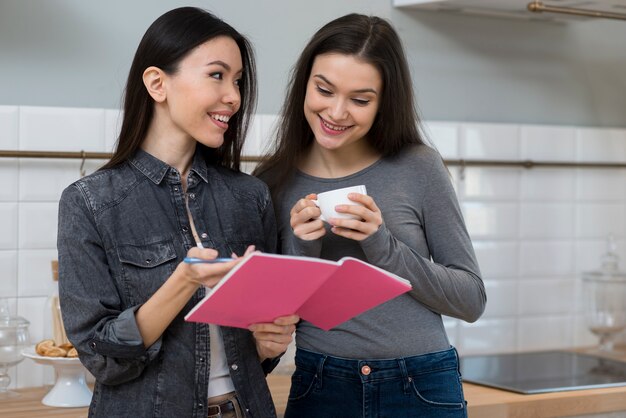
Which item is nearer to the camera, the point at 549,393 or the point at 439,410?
the point at 439,410

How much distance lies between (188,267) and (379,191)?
0.47 m

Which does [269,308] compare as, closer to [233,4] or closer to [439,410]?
[439,410]

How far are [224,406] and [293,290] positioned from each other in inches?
10.3

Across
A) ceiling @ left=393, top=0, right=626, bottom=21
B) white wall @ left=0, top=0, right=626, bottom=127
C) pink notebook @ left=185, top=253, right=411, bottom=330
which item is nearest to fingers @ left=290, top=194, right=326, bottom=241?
pink notebook @ left=185, top=253, right=411, bottom=330

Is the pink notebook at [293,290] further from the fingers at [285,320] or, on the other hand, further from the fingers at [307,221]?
the fingers at [307,221]

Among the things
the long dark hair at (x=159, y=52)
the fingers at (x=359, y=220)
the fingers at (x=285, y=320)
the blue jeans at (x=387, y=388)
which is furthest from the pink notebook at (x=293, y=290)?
the long dark hair at (x=159, y=52)

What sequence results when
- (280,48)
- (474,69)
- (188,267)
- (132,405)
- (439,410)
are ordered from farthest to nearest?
(474,69)
(280,48)
(439,410)
(132,405)
(188,267)

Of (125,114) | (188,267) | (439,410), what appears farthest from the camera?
(439,410)

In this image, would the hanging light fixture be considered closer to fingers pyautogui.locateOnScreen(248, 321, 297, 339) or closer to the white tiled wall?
the white tiled wall

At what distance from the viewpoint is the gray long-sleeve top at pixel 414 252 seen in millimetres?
1562

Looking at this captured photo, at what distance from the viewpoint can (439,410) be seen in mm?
1560

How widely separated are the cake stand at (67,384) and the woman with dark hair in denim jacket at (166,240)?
22.5 inches

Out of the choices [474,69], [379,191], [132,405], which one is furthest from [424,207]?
[474,69]

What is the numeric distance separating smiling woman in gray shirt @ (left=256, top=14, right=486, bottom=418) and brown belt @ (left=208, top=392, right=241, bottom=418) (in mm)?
233
